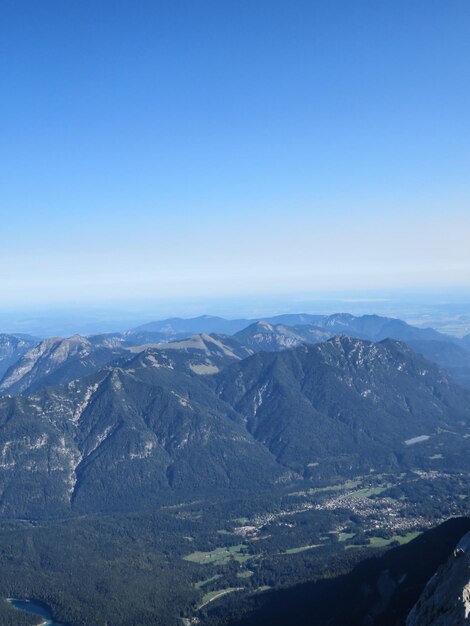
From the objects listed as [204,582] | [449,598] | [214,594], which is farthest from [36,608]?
[449,598]

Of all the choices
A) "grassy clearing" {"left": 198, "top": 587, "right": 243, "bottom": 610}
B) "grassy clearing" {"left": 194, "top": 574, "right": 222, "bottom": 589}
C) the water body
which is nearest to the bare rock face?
"grassy clearing" {"left": 198, "top": 587, "right": 243, "bottom": 610}

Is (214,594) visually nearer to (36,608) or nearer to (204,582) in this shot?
(204,582)

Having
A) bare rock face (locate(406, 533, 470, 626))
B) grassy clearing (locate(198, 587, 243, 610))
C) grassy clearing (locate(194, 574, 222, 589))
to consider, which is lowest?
grassy clearing (locate(194, 574, 222, 589))

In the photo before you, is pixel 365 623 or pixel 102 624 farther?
pixel 102 624

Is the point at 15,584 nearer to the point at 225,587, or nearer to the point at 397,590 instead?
the point at 225,587

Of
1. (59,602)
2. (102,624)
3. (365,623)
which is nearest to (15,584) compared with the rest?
(59,602)

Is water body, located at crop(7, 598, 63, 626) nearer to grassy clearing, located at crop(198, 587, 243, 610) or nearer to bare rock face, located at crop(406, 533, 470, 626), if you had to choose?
grassy clearing, located at crop(198, 587, 243, 610)
